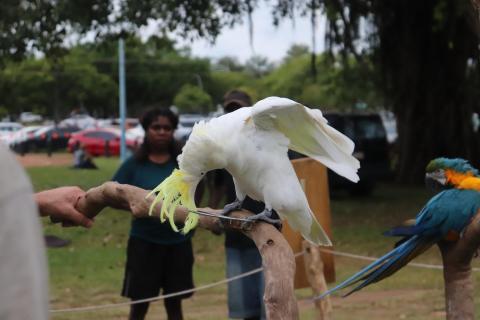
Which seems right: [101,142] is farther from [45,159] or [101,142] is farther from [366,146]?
[366,146]

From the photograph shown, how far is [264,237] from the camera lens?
2.61 m

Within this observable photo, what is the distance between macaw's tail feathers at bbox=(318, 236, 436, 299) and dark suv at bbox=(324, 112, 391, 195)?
38.9ft

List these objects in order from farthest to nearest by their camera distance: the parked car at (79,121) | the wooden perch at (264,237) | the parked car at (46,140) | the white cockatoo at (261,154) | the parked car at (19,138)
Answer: the parked car at (79,121) → the parked car at (46,140) → the parked car at (19,138) → the white cockatoo at (261,154) → the wooden perch at (264,237)

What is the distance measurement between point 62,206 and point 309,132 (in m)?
0.83

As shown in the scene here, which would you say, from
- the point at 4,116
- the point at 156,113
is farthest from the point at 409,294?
the point at 4,116

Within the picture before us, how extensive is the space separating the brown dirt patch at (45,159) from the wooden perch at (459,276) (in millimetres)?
22335

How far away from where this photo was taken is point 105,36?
11.5m

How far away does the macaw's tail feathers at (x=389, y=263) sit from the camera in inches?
112

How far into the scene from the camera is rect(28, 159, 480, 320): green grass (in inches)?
282

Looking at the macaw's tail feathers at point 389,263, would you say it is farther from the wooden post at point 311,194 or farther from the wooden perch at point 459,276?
the wooden post at point 311,194

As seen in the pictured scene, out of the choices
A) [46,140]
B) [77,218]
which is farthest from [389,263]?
[46,140]

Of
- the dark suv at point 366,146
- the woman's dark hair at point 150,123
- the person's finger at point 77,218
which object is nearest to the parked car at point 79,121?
the dark suv at point 366,146

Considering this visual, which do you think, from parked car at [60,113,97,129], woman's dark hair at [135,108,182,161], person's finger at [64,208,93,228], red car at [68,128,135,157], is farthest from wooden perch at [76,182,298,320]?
parked car at [60,113,97,129]

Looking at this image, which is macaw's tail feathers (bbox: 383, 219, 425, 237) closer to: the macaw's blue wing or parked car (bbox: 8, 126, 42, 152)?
the macaw's blue wing
